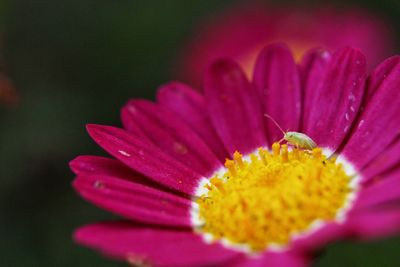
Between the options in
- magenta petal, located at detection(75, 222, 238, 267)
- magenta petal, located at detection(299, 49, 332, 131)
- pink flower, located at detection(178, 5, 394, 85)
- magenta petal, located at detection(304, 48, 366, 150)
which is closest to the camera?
magenta petal, located at detection(75, 222, 238, 267)

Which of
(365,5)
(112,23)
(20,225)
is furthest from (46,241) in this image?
(365,5)

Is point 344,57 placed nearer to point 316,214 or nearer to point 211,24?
point 316,214

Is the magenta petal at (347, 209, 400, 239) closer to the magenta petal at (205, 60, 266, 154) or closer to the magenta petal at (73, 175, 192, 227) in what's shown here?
the magenta petal at (73, 175, 192, 227)

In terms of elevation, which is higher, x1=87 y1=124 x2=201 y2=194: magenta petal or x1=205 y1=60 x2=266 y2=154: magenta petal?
x1=205 y1=60 x2=266 y2=154: magenta petal

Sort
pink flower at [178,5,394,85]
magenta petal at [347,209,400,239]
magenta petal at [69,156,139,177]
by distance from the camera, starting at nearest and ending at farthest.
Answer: magenta petal at [347,209,400,239] < magenta petal at [69,156,139,177] < pink flower at [178,5,394,85]

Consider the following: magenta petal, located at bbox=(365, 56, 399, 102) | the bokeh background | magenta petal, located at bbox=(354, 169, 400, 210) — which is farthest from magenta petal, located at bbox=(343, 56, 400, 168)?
the bokeh background

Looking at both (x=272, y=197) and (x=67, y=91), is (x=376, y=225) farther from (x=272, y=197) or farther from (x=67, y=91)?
(x=67, y=91)

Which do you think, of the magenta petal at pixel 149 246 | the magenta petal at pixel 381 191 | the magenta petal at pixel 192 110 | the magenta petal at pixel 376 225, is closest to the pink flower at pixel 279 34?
the magenta petal at pixel 192 110

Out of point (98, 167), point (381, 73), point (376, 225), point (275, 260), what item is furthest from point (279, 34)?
point (376, 225)
